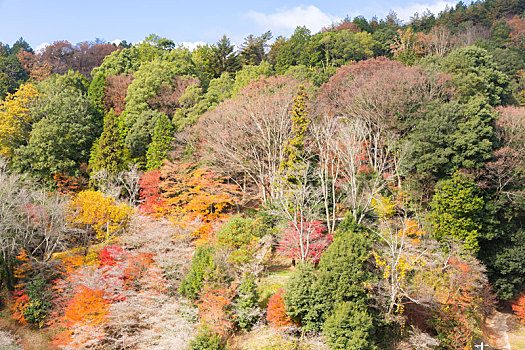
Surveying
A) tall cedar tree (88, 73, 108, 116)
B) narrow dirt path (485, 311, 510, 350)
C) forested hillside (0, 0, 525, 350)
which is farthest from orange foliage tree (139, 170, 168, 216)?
narrow dirt path (485, 311, 510, 350)

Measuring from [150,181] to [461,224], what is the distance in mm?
21537

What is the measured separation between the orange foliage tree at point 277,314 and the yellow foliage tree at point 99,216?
38.5ft

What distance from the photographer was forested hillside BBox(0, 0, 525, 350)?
18.3 metres

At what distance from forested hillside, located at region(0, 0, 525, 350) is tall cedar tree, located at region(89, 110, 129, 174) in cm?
17

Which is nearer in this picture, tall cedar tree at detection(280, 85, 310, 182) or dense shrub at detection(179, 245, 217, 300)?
dense shrub at detection(179, 245, 217, 300)

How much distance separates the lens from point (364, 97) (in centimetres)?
2948

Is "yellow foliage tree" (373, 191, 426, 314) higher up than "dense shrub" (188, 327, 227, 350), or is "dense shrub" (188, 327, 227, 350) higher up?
"yellow foliage tree" (373, 191, 426, 314)

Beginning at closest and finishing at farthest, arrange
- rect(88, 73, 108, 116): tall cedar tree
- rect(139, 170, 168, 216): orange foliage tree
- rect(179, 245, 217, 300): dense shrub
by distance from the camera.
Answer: rect(179, 245, 217, 300): dense shrub
rect(139, 170, 168, 216): orange foliage tree
rect(88, 73, 108, 116): tall cedar tree

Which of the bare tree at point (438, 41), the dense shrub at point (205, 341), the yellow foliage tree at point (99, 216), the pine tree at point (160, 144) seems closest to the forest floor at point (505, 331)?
the dense shrub at point (205, 341)

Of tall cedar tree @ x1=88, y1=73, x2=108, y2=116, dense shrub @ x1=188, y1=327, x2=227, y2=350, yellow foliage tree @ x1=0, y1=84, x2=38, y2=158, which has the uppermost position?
tall cedar tree @ x1=88, y1=73, x2=108, y2=116

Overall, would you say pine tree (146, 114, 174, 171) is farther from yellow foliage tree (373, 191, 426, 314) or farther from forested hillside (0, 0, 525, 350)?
yellow foliage tree (373, 191, 426, 314)

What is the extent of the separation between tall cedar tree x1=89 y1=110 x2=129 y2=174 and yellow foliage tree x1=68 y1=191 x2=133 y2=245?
537 centimetres

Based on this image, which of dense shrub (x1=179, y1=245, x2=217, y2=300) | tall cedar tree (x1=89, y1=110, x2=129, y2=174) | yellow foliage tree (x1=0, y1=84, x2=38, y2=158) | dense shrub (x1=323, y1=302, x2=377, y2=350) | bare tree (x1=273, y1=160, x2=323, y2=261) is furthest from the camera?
yellow foliage tree (x1=0, y1=84, x2=38, y2=158)

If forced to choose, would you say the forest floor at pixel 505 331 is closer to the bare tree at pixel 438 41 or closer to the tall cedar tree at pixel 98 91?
the bare tree at pixel 438 41
